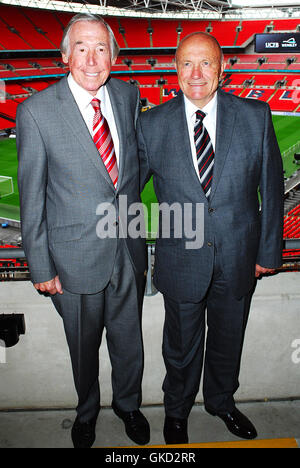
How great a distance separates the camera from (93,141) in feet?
5.49

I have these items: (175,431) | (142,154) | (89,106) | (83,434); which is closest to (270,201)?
(142,154)

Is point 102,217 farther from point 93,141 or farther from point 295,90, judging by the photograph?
point 295,90

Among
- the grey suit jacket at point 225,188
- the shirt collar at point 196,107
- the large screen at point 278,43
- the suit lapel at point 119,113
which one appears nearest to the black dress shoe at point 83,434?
the grey suit jacket at point 225,188

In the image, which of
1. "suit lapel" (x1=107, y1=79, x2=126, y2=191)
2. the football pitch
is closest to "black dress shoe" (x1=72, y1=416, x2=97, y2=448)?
"suit lapel" (x1=107, y1=79, x2=126, y2=191)

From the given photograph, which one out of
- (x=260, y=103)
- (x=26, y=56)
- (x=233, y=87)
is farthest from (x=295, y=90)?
(x=260, y=103)

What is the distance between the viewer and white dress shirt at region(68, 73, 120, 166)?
1.69 m

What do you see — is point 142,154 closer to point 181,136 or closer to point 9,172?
point 181,136

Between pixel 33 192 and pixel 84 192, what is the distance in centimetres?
21

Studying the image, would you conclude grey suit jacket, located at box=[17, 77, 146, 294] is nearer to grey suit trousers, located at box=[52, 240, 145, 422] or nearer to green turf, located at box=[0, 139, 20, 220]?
grey suit trousers, located at box=[52, 240, 145, 422]

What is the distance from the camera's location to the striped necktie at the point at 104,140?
1700mm

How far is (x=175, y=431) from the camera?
6.74 ft

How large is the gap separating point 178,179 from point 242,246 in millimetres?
427

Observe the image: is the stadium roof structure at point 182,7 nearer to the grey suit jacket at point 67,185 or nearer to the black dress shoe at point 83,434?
the grey suit jacket at point 67,185

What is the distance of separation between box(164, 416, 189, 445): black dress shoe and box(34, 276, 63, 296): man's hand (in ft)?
3.01
